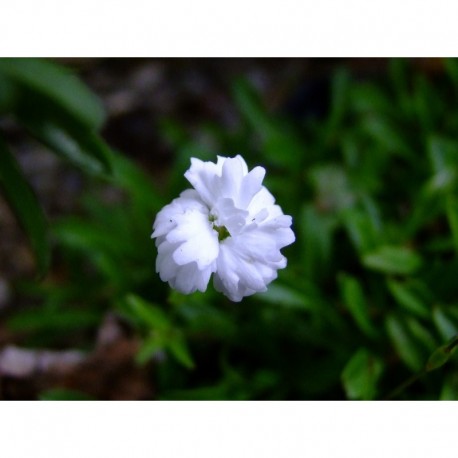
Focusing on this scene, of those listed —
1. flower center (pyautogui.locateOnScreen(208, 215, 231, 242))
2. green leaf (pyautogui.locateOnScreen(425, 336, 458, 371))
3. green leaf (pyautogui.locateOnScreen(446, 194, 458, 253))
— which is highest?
green leaf (pyautogui.locateOnScreen(446, 194, 458, 253))

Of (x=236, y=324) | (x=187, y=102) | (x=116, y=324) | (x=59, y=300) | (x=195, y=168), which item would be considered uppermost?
(x=187, y=102)

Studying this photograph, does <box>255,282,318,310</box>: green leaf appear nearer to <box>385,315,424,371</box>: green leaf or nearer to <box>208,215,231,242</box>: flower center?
<box>385,315,424,371</box>: green leaf

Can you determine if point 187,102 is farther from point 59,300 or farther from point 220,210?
point 220,210

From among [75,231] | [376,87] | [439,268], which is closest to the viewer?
[439,268]

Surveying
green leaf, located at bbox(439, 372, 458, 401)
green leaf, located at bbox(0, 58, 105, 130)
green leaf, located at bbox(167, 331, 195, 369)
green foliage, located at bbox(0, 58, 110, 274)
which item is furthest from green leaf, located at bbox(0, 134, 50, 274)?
green leaf, located at bbox(439, 372, 458, 401)

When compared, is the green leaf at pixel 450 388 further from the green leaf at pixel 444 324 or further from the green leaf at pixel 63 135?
the green leaf at pixel 63 135

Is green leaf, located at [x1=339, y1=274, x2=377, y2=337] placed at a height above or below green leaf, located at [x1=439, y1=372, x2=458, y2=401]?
above

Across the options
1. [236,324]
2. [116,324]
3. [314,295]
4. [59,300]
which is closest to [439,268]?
[314,295]
